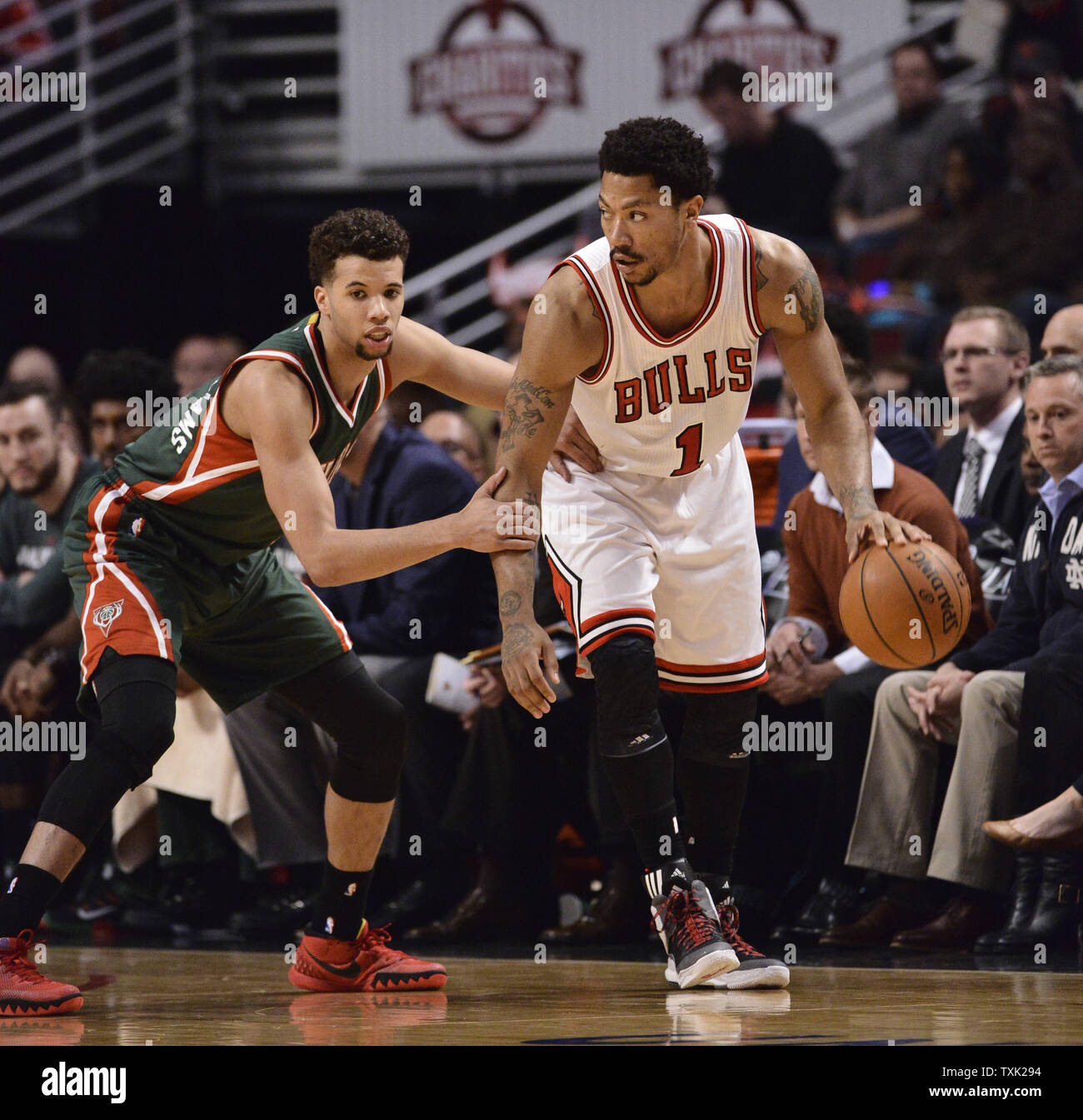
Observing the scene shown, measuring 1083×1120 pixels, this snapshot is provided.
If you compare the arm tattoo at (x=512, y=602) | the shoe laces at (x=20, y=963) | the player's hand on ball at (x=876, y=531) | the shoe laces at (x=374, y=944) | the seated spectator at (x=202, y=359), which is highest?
the seated spectator at (x=202, y=359)

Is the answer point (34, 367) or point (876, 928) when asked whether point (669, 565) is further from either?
point (34, 367)

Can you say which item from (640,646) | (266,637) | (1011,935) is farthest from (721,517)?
(1011,935)

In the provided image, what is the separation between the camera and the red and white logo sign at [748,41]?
32.2 ft

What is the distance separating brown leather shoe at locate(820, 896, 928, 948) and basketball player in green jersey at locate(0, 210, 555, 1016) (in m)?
1.29

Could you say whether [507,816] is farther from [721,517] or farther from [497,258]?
[497,258]

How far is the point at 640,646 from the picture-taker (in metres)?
3.61

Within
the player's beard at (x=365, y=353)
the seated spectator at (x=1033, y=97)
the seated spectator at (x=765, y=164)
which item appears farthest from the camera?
the seated spectator at (x=765, y=164)

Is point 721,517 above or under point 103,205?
under

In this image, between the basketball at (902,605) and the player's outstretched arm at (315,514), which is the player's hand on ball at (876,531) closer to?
the basketball at (902,605)

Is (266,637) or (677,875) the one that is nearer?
(677,875)

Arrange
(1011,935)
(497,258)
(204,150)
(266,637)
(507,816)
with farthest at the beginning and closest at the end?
1. (204,150)
2. (497,258)
3. (507,816)
4. (1011,935)
5. (266,637)

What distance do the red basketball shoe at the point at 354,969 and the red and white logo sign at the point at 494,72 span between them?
7.24m

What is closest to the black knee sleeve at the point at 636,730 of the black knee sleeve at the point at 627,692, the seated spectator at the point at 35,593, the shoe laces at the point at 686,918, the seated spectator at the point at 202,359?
the black knee sleeve at the point at 627,692

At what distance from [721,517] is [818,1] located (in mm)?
7073
